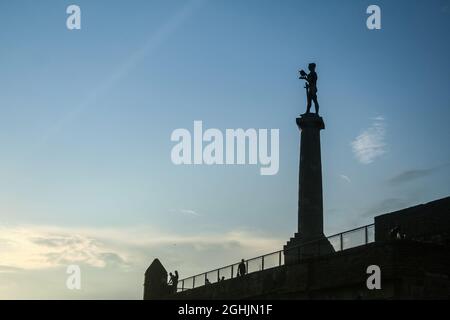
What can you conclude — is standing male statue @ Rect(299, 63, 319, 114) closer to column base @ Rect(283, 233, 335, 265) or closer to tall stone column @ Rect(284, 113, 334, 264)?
tall stone column @ Rect(284, 113, 334, 264)

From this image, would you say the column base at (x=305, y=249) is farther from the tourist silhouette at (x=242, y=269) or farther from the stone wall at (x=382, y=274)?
the tourist silhouette at (x=242, y=269)

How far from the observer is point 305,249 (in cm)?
2597

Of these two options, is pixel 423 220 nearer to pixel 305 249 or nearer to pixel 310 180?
pixel 310 180

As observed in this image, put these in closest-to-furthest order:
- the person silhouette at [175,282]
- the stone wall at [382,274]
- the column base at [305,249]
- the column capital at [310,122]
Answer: the stone wall at [382,274] → the column base at [305,249] → the column capital at [310,122] → the person silhouette at [175,282]

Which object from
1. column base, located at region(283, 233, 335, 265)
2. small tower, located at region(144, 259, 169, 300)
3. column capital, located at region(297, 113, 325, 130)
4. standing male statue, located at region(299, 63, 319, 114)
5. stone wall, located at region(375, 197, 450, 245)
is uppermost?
standing male statue, located at region(299, 63, 319, 114)

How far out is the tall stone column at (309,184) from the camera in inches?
1120

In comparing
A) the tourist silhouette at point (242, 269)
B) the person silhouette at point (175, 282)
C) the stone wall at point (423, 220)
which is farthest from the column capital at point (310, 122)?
the person silhouette at point (175, 282)

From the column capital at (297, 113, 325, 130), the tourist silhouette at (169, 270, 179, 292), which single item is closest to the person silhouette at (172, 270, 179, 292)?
the tourist silhouette at (169, 270, 179, 292)

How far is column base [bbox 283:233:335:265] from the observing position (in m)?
24.1

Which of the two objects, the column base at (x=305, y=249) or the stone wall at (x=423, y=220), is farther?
the stone wall at (x=423, y=220)

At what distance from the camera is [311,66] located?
32.0 metres

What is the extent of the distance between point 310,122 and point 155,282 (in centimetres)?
1677
